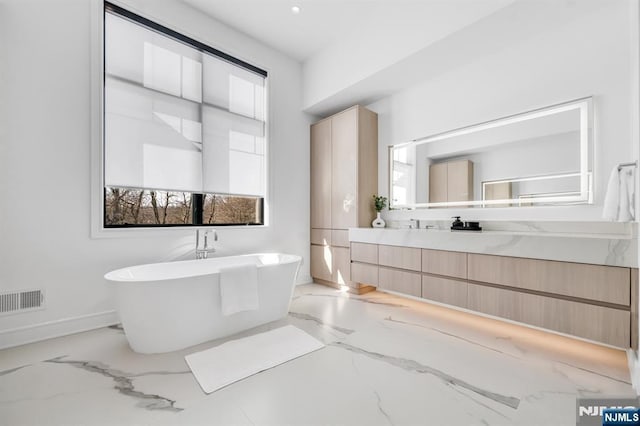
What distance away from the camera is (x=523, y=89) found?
2.42 m

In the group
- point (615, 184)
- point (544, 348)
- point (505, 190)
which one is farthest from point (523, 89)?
point (544, 348)

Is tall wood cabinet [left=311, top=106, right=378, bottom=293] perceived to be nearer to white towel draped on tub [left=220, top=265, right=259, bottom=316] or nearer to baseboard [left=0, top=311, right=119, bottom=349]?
white towel draped on tub [left=220, top=265, right=259, bottom=316]

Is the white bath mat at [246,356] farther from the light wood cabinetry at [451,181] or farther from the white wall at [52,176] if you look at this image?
the light wood cabinetry at [451,181]

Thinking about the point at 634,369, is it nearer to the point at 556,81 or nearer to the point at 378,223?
the point at 556,81

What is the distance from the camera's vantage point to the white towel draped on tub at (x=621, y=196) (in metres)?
1.69

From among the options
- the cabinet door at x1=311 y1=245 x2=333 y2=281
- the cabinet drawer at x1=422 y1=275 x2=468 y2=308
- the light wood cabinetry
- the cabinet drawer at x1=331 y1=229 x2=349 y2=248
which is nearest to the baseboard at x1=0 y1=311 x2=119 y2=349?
the cabinet door at x1=311 y1=245 x2=333 y2=281

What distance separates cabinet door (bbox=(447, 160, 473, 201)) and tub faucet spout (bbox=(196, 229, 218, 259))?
2532 mm

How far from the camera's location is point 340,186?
11.7 ft

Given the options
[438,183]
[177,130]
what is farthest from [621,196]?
[177,130]

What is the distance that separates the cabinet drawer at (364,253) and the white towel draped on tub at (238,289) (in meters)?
1.40

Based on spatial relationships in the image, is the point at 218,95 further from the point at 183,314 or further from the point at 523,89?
the point at 523,89

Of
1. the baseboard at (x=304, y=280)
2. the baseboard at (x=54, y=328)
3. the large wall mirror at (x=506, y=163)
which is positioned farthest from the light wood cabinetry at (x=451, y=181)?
the baseboard at (x=54, y=328)

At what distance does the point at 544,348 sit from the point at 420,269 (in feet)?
3.38

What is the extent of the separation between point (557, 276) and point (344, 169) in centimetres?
232
